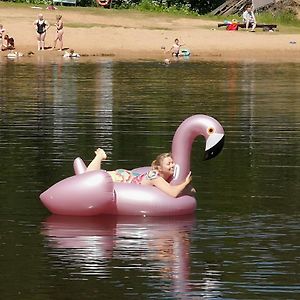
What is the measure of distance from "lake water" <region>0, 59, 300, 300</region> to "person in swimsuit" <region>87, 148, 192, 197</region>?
381 millimetres

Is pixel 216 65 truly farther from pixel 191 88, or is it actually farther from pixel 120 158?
pixel 120 158

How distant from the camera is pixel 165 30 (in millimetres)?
53375

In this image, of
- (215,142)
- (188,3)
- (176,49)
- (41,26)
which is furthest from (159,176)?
(188,3)

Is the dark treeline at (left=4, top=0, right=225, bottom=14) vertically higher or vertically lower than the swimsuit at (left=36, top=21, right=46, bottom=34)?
higher

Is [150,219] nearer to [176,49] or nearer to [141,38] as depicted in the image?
[176,49]

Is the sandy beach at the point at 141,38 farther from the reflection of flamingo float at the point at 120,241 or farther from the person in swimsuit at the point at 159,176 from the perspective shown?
the reflection of flamingo float at the point at 120,241

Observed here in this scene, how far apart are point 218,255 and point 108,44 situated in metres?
39.0

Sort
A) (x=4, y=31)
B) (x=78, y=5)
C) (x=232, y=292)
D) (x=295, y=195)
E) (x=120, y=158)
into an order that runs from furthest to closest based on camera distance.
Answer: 1. (x=78, y=5)
2. (x=4, y=31)
3. (x=120, y=158)
4. (x=295, y=195)
5. (x=232, y=292)

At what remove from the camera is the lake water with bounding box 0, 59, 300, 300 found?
11242 mm

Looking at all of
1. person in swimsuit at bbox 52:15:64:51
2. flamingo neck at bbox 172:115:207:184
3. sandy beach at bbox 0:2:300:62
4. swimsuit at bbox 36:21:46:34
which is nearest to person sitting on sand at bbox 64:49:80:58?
sandy beach at bbox 0:2:300:62

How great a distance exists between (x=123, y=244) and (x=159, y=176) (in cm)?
153

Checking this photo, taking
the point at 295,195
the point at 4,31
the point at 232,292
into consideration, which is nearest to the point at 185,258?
the point at 232,292

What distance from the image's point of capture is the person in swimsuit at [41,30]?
Answer: 47875 mm

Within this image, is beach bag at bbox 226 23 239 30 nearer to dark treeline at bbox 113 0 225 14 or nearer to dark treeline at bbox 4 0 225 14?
dark treeline at bbox 4 0 225 14
